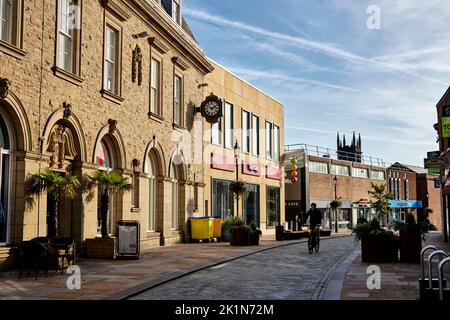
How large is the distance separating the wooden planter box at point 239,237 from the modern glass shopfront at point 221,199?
574 cm

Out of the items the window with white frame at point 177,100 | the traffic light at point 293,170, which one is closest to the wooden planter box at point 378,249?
the window with white frame at point 177,100

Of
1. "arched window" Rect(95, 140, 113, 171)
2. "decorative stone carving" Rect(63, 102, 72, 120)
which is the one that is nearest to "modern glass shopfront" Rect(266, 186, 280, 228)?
"arched window" Rect(95, 140, 113, 171)

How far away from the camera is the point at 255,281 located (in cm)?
1122

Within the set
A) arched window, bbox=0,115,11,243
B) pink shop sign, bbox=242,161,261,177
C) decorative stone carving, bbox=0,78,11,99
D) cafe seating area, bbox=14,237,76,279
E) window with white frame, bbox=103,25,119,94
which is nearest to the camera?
cafe seating area, bbox=14,237,76,279

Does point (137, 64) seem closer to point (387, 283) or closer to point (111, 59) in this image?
point (111, 59)

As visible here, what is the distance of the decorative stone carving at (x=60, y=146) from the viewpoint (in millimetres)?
14039

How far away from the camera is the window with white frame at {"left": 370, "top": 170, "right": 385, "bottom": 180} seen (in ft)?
222

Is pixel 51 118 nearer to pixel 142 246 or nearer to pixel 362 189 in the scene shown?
pixel 142 246

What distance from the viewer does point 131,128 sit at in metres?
18.5

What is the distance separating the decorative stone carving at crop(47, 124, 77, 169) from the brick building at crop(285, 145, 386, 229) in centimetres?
3754

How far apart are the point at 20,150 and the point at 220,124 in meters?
16.8

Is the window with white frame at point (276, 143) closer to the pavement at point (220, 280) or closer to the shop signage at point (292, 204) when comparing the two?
the shop signage at point (292, 204)

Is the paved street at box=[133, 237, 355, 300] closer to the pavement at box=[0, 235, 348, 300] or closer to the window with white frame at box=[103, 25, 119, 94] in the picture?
the pavement at box=[0, 235, 348, 300]
